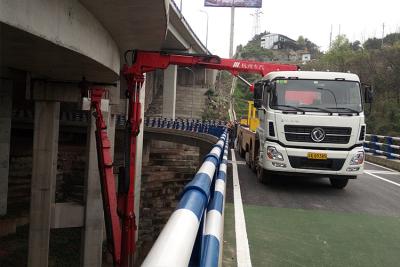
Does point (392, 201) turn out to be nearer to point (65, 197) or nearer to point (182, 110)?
point (65, 197)

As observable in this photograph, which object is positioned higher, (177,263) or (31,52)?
(31,52)

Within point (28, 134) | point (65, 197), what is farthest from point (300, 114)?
point (28, 134)

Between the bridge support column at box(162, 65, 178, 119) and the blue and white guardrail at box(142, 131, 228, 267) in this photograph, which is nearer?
the blue and white guardrail at box(142, 131, 228, 267)

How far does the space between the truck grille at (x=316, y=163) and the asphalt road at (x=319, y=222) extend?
2.01 feet

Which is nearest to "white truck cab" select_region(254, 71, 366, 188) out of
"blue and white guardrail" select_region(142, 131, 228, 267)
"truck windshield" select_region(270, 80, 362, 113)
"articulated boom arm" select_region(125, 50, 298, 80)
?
"truck windshield" select_region(270, 80, 362, 113)

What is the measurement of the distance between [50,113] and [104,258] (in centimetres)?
782

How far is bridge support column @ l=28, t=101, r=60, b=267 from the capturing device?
12789mm

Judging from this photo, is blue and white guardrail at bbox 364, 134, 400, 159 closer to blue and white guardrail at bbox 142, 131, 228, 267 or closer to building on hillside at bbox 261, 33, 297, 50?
blue and white guardrail at bbox 142, 131, 228, 267

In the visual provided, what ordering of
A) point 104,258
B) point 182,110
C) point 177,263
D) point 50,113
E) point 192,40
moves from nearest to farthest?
point 177,263 → point 50,113 → point 104,258 → point 192,40 → point 182,110

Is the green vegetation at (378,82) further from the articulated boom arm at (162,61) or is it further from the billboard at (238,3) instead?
the articulated boom arm at (162,61)

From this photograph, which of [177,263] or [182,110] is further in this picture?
[182,110]

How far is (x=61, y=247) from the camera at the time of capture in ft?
65.9

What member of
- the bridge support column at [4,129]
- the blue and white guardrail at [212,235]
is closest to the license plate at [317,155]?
the blue and white guardrail at [212,235]

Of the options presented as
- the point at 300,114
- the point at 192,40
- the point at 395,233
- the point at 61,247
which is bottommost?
the point at 61,247
